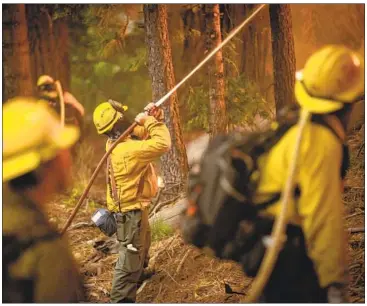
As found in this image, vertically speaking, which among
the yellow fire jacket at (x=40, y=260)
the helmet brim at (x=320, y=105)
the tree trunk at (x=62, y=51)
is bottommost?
the yellow fire jacket at (x=40, y=260)

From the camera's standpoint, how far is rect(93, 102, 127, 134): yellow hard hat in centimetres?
457

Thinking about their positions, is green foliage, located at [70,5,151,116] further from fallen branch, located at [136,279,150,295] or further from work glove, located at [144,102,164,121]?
fallen branch, located at [136,279,150,295]

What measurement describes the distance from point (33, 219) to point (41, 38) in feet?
9.60

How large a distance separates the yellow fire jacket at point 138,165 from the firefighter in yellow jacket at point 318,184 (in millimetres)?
1280

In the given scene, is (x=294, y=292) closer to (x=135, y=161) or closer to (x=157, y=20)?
(x=135, y=161)

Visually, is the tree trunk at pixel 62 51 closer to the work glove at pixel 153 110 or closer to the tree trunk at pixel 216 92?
the work glove at pixel 153 110

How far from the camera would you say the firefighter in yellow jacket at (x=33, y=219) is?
111 inches

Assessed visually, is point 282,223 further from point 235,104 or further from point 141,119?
point 235,104

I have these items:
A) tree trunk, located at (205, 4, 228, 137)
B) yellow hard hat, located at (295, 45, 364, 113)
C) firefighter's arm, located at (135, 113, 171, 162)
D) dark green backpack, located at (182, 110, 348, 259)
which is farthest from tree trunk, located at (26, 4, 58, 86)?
yellow hard hat, located at (295, 45, 364, 113)

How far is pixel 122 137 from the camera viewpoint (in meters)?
4.50

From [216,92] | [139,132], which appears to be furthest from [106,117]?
[216,92]

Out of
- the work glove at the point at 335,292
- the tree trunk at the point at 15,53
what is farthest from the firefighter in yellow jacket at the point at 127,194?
the work glove at the point at 335,292

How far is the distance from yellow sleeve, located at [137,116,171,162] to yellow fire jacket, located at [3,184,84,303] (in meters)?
1.54

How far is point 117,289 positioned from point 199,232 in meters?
1.50
